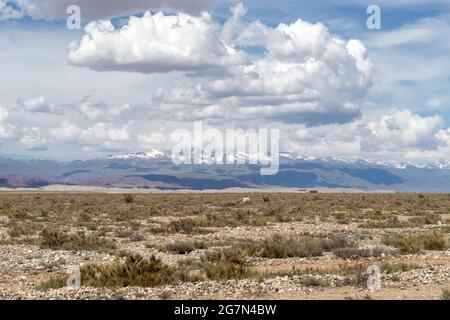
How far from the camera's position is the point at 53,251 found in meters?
25.7

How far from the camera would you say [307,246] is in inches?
961

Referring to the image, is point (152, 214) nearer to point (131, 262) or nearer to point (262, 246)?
point (262, 246)

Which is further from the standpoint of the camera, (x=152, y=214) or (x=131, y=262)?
(x=152, y=214)

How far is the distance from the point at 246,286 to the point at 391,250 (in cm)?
1025

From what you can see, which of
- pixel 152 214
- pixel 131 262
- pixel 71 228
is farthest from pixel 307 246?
pixel 152 214

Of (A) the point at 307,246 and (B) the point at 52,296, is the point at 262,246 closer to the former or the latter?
(A) the point at 307,246

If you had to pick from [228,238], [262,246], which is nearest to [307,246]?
[262,246]
